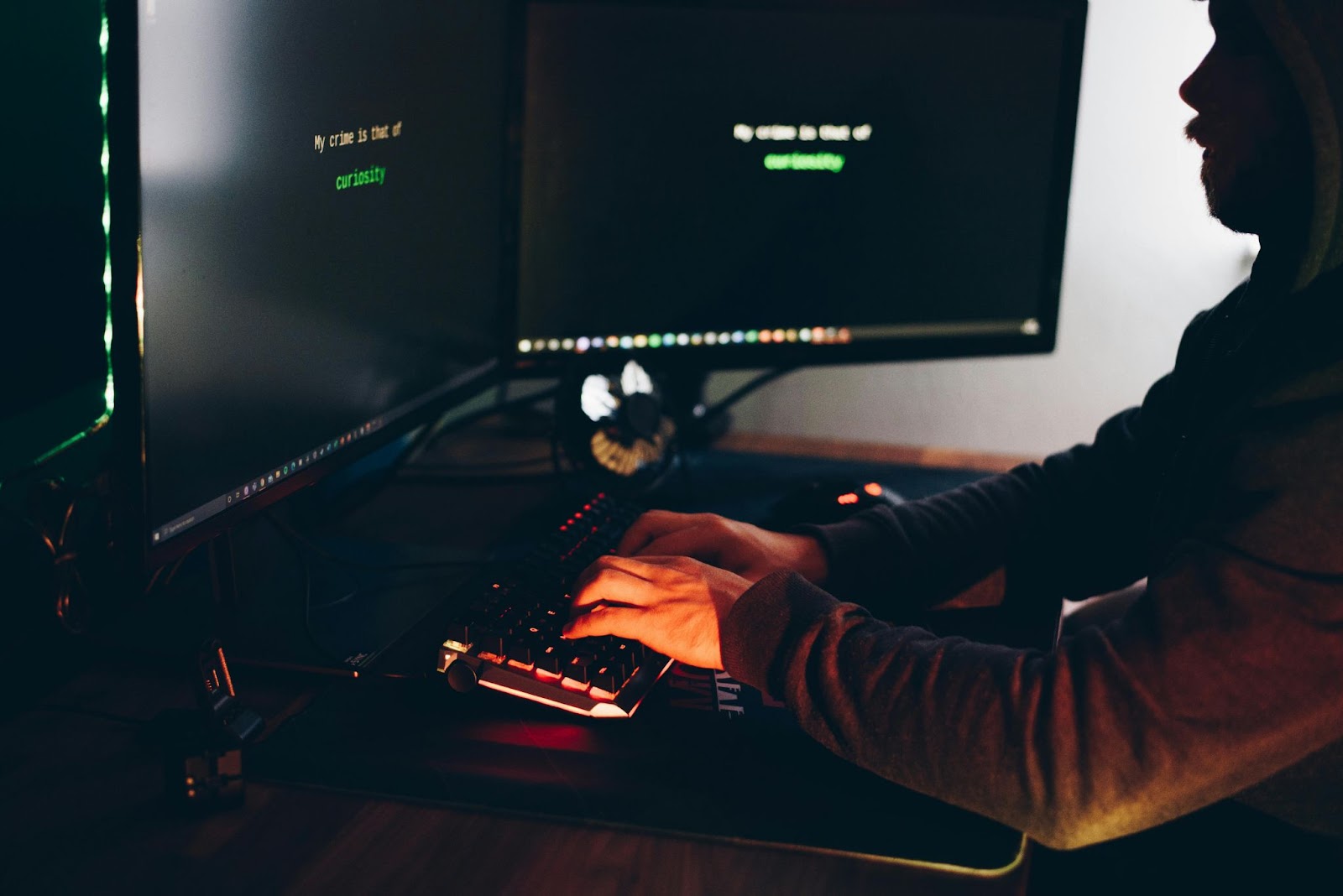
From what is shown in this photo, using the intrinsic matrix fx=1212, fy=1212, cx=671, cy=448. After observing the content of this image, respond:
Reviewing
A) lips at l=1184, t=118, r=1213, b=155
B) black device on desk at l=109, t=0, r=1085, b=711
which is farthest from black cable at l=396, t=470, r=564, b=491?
lips at l=1184, t=118, r=1213, b=155

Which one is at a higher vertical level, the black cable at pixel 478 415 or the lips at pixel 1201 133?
the lips at pixel 1201 133

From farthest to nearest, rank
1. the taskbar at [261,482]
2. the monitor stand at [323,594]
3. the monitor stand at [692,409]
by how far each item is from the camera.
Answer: the monitor stand at [692,409], the monitor stand at [323,594], the taskbar at [261,482]

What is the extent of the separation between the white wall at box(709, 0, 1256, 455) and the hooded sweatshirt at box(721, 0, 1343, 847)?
841 millimetres

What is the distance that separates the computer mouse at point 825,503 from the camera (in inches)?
47.2

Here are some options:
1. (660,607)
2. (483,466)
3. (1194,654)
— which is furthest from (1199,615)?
(483,466)

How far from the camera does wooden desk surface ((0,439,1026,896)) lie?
2.27 ft

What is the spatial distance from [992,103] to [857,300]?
27 cm

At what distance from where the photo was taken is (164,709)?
0.86 meters

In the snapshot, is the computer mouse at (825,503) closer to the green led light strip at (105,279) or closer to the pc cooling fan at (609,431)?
the pc cooling fan at (609,431)

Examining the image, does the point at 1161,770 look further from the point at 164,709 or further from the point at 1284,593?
the point at 164,709

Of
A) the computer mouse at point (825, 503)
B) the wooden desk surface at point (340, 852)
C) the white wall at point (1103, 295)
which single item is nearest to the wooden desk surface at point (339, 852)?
the wooden desk surface at point (340, 852)

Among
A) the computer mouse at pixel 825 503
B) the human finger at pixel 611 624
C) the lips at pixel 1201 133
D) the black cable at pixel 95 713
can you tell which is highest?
the lips at pixel 1201 133

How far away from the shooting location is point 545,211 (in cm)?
133

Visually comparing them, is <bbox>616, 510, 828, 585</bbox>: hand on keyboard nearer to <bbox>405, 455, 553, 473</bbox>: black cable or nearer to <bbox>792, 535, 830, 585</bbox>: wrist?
<bbox>792, 535, 830, 585</bbox>: wrist
